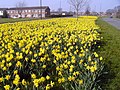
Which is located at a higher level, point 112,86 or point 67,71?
point 67,71

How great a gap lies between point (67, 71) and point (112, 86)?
105 cm

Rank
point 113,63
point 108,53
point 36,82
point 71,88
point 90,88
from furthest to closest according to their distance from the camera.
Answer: point 108,53 < point 113,63 < point 71,88 < point 90,88 < point 36,82

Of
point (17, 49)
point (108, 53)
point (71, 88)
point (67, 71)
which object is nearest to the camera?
point (71, 88)

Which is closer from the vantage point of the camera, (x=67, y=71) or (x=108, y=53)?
(x=67, y=71)

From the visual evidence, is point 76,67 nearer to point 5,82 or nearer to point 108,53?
point 5,82

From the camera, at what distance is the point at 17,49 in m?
7.23

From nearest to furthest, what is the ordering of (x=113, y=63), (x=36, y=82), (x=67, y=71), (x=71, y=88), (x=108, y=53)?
(x=36, y=82), (x=71, y=88), (x=67, y=71), (x=113, y=63), (x=108, y=53)

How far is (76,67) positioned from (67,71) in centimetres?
58

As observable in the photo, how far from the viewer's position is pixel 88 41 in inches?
347

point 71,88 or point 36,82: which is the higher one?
point 36,82

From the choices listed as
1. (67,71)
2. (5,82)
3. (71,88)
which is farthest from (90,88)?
(5,82)

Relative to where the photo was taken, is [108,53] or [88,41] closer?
[88,41]

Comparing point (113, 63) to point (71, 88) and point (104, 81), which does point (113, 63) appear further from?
point (71, 88)

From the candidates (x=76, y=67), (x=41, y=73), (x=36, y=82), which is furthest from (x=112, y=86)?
(x=36, y=82)
